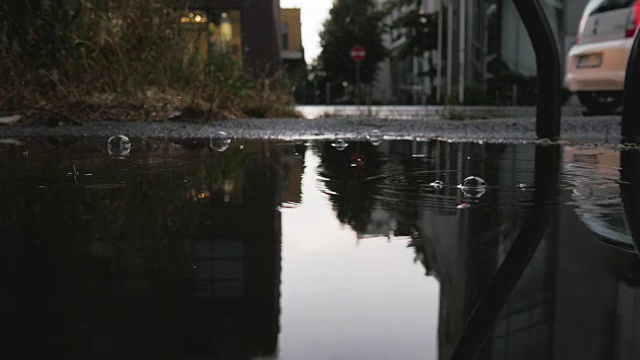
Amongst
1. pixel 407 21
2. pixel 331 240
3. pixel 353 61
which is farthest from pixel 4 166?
pixel 353 61

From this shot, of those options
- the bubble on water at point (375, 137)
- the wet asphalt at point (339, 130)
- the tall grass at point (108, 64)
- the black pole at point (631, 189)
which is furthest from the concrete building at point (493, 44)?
the black pole at point (631, 189)

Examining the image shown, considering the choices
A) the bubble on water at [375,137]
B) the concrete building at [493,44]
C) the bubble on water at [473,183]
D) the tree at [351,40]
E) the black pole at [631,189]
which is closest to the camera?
the black pole at [631,189]

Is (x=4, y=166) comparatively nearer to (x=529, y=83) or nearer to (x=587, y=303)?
(x=587, y=303)

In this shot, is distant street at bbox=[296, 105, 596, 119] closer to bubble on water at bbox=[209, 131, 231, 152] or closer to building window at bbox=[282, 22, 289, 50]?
bubble on water at bbox=[209, 131, 231, 152]

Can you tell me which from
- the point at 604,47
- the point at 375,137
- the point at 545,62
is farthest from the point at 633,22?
the point at 545,62

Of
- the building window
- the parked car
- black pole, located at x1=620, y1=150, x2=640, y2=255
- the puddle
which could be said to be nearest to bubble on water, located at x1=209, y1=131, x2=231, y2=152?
the puddle

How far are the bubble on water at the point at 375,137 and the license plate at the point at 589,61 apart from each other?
159 inches

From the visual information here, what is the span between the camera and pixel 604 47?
9.03 m

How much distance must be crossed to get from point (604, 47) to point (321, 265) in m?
8.56

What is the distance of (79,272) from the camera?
4.39 feet

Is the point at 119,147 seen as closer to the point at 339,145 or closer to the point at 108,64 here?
the point at 339,145

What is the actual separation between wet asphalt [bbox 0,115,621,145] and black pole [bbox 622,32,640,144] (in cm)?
41

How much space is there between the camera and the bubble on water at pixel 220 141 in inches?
177

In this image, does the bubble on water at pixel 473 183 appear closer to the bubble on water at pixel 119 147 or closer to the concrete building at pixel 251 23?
the bubble on water at pixel 119 147
